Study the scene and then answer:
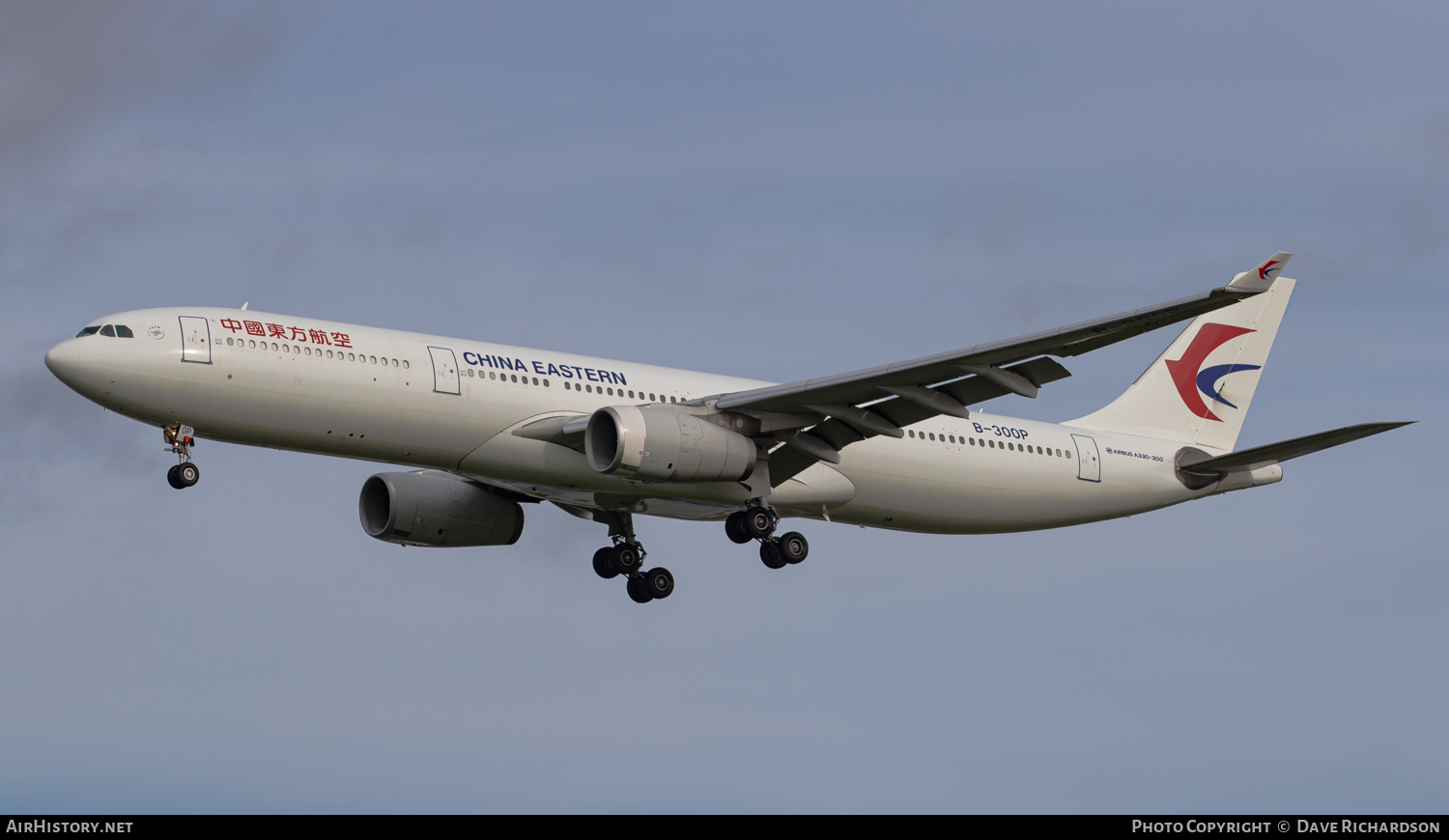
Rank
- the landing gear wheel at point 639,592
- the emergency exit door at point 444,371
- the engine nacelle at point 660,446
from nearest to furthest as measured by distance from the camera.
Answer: the engine nacelle at point 660,446 < the emergency exit door at point 444,371 < the landing gear wheel at point 639,592

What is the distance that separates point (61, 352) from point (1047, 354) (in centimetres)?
1941

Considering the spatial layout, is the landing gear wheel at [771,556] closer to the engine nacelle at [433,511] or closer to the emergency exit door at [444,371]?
the engine nacelle at [433,511]

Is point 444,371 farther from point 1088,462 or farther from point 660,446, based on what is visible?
point 1088,462

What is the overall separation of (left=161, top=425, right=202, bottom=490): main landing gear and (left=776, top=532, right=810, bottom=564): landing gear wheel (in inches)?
511

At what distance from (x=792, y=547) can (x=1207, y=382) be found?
1504cm

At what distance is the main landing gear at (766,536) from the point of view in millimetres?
40875

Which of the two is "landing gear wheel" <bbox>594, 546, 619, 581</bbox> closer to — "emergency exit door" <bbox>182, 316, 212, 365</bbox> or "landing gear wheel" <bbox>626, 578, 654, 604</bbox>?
"landing gear wheel" <bbox>626, 578, 654, 604</bbox>

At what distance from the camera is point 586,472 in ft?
128

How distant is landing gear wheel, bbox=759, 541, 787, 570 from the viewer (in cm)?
4133

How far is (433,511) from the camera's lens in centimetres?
4422

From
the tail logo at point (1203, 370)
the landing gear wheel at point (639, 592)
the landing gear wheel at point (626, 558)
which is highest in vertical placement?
the tail logo at point (1203, 370)

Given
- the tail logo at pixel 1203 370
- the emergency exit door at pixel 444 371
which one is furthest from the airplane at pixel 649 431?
the tail logo at pixel 1203 370

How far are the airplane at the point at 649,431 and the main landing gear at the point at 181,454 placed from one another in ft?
0.13

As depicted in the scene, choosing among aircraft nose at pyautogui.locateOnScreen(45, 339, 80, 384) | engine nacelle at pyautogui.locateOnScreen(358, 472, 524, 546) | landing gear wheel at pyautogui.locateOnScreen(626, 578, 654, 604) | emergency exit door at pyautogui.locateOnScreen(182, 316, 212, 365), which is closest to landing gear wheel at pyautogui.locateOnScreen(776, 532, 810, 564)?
landing gear wheel at pyautogui.locateOnScreen(626, 578, 654, 604)
